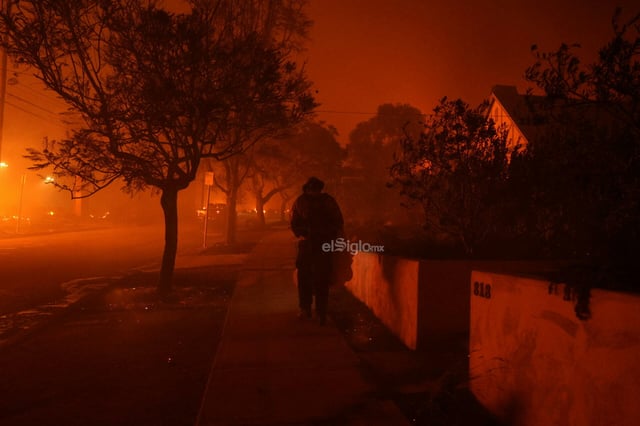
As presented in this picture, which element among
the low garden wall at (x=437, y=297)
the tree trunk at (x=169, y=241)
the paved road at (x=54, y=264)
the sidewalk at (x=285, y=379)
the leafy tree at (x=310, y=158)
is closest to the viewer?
the sidewalk at (x=285, y=379)

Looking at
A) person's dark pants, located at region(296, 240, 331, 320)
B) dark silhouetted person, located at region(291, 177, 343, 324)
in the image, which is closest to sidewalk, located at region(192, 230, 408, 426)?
person's dark pants, located at region(296, 240, 331, 320)

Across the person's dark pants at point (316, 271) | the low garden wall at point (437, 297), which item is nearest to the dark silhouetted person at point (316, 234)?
the person's dark pants at point (316, 271)

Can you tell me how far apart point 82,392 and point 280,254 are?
11.7 metres

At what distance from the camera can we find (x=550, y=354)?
338cm

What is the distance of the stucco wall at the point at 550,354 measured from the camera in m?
2.69

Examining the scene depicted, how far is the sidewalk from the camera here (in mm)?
3891

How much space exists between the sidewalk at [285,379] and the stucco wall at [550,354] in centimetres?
85

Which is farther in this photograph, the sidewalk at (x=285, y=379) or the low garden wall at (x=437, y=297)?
the low garden wall at (x=437, y=297)

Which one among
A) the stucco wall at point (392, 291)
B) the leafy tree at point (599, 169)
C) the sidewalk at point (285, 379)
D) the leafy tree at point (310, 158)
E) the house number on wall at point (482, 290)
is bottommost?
the sidewalk at point (285, 379)

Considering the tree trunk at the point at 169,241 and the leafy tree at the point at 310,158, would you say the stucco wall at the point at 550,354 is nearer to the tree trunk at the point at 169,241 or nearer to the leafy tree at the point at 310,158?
the tree trunk at the point at 169,241

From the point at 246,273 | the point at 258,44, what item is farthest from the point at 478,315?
the point at 246,273

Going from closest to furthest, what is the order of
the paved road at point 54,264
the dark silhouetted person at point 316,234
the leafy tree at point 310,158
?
the dark silhouetted person at point 316,234
the paved road at point 54,264
the leafy tree at point 310,158

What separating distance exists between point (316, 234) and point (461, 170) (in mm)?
2166

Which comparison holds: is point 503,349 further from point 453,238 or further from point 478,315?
point 453,238
